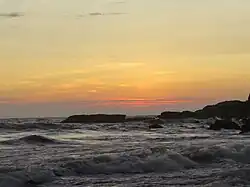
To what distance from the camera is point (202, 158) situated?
55.2ft

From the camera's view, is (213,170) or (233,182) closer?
(233,182)

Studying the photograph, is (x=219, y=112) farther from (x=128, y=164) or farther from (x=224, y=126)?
(x=128, y=164)

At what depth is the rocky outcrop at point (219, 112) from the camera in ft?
301

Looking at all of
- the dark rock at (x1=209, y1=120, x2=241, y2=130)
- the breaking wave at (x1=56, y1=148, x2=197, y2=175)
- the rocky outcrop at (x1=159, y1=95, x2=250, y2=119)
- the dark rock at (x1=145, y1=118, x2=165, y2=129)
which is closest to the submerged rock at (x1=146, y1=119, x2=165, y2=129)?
the dark rock at (x1=145, y1=118, x2=165, y2=129)

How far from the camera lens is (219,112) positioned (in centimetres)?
10288

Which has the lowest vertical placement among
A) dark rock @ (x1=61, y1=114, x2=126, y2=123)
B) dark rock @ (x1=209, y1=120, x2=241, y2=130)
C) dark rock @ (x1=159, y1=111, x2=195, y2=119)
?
dark rock @ (x1=209, y1=120, x2=241, y2=130)

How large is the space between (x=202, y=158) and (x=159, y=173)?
11.6 ft

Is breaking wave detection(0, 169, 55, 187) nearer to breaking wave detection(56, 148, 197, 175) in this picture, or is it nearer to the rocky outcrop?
breaking wave detection(56, 148, 197, 175)

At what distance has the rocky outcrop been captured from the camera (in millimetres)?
91637

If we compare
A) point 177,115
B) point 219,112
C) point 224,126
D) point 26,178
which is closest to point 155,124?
point 224,126

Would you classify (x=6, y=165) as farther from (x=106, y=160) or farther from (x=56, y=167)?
(x=106, y=160)

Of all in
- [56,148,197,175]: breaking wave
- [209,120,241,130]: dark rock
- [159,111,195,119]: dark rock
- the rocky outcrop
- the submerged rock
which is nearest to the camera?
[56,148,197,175]: breaking wave

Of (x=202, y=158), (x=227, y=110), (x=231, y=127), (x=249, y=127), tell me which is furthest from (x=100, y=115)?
(x=202, y=158)

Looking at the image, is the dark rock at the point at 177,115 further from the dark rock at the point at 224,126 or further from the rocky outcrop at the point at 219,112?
the dark rock at the point at 224,126
